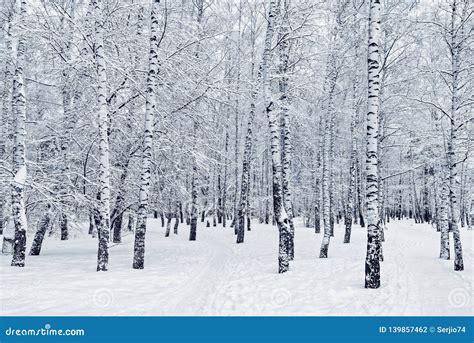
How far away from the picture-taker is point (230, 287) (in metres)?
9.20

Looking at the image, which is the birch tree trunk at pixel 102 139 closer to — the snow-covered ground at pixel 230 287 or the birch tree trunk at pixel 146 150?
the snow-covered ground at pixel 230 287

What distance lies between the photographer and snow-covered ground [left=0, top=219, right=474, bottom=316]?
7.23m

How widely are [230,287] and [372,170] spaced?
453 cm

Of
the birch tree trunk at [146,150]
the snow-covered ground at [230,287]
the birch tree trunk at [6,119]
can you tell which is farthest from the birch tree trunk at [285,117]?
the birch tree trunk at [6,119]

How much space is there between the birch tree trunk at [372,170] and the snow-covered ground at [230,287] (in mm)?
523

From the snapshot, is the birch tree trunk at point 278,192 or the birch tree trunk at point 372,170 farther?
the birch tree trunk at point 278,192

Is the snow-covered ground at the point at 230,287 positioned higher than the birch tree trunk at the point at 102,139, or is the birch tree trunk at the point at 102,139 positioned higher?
the birch tree trunk at the point at 102,139

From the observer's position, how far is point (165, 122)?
1400 centimetres

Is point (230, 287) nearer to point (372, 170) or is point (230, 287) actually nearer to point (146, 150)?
point (372, 170)

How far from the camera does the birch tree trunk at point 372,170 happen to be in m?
8.91

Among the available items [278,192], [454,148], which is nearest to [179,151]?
[278,192]
